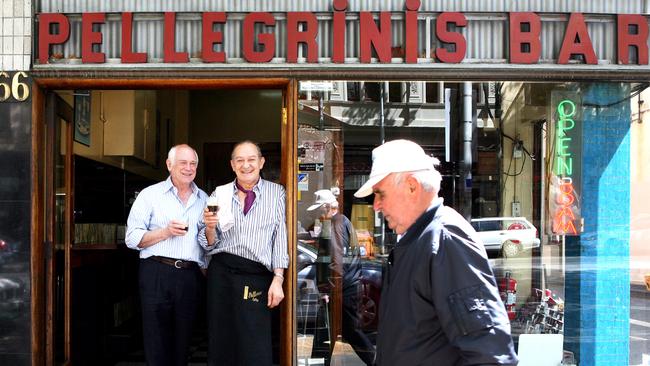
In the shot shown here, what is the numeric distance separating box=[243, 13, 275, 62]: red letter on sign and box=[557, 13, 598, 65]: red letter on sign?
1.89 m

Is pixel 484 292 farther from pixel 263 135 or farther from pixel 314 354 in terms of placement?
pixel 263 135

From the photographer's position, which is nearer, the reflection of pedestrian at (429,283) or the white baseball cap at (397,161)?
the reflection of pedestrian at (429,283)

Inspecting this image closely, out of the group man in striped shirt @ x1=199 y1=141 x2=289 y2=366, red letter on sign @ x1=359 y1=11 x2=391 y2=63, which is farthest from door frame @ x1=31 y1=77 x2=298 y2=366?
red letter on sign @ x1=359 y1=11 x2=391 y2=63

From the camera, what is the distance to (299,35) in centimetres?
458

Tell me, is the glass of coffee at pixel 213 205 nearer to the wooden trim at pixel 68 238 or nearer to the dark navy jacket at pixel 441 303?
the wooden trim at pixel 68 238

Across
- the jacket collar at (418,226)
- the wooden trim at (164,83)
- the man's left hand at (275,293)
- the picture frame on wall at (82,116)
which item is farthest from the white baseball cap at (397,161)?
the picture frame on wall at (82,116)

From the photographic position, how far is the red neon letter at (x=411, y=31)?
4578 mm

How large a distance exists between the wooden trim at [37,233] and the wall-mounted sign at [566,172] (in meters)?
3.49

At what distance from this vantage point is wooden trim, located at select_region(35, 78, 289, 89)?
4.64 m

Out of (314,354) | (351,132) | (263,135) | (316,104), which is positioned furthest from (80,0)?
(263,135)

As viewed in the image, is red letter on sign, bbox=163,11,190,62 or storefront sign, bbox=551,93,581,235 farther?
storefront sign, bbox=551,93,581,235

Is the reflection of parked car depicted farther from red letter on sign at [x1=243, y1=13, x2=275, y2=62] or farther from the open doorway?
red letter on sign at [x1=243, y1=13, x2=275, y2=62]

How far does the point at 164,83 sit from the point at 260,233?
1.21 metres

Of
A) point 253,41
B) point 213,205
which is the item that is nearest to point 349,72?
point 253,41
